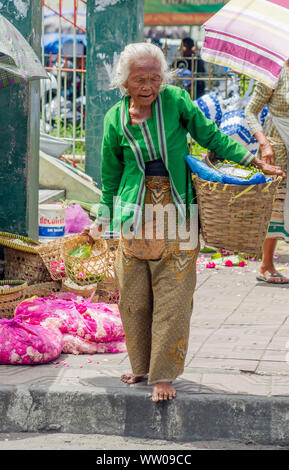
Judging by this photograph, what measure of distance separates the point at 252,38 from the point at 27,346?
3.21 metres

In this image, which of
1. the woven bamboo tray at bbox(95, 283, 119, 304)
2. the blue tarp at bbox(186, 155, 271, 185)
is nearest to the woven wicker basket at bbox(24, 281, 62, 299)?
the woven bamboo tray at bbox(95, 283, 119, 304)

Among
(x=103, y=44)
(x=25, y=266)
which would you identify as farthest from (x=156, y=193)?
(x=103, y=44)

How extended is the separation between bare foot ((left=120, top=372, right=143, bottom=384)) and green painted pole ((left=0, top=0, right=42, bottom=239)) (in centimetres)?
235

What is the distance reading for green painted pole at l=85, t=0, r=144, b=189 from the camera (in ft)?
30.5

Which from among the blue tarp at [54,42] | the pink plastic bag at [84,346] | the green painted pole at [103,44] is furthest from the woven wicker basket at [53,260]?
the blue tarp at [54,42]

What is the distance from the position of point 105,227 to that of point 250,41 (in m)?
2.68

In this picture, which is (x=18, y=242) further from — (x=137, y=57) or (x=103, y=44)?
(x=103, y=44)

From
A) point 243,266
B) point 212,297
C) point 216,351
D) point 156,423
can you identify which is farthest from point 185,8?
point 156,423

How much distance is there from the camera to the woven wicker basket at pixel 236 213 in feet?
12.8

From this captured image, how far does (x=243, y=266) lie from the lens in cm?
809

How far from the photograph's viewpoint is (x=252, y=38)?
6.41 meters

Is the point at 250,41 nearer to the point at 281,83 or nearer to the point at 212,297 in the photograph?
the point at 281,83

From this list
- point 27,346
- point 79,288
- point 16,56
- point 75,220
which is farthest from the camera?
point 75,220

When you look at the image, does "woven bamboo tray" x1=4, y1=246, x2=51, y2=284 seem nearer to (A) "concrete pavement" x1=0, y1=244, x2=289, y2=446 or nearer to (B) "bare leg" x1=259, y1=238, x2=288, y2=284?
(A) "concrete pavement" x1=0, y1=244, x2=289, y2=446
